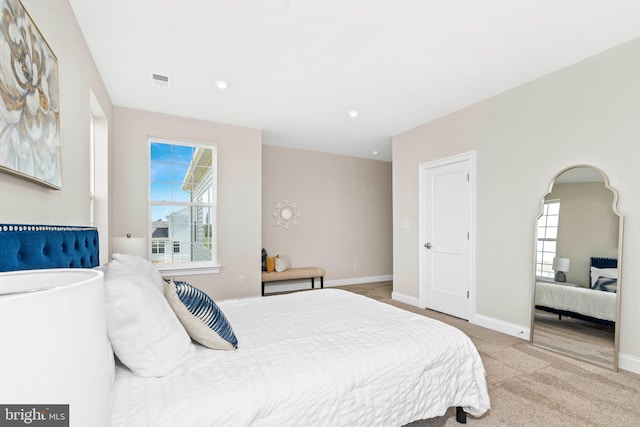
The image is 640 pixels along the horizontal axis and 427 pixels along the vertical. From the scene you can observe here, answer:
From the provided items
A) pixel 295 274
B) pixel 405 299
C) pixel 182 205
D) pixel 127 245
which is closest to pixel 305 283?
pixel 295 274

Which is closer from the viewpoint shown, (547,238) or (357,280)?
(547,238)

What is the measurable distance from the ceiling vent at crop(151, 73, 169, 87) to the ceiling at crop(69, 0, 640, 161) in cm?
5

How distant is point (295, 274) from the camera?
17.1 feet

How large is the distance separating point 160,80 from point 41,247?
243 cm

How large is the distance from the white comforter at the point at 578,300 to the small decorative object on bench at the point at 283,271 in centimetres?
328

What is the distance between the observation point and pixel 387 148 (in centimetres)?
577

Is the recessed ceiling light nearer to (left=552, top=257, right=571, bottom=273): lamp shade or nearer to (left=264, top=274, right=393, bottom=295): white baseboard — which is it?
(left=264, top=274, right=393, bottom=295): white baseboard

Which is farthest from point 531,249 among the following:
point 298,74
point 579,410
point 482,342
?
point 298,74

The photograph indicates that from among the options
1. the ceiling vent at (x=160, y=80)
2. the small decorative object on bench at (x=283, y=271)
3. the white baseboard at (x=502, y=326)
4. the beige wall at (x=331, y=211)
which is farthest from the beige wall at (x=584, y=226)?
the ceiling vent at (x=160, y=80)

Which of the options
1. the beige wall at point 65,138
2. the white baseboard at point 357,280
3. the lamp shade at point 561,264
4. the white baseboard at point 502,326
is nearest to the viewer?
the beige wall at point 65,138

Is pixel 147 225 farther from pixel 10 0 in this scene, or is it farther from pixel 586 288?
pixel 586 288

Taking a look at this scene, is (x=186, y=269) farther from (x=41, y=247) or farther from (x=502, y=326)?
(x=502, y=326)

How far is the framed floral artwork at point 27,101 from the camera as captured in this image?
114 cm

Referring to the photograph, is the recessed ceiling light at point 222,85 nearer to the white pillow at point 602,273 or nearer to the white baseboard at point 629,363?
the white pillow at point 602,273
